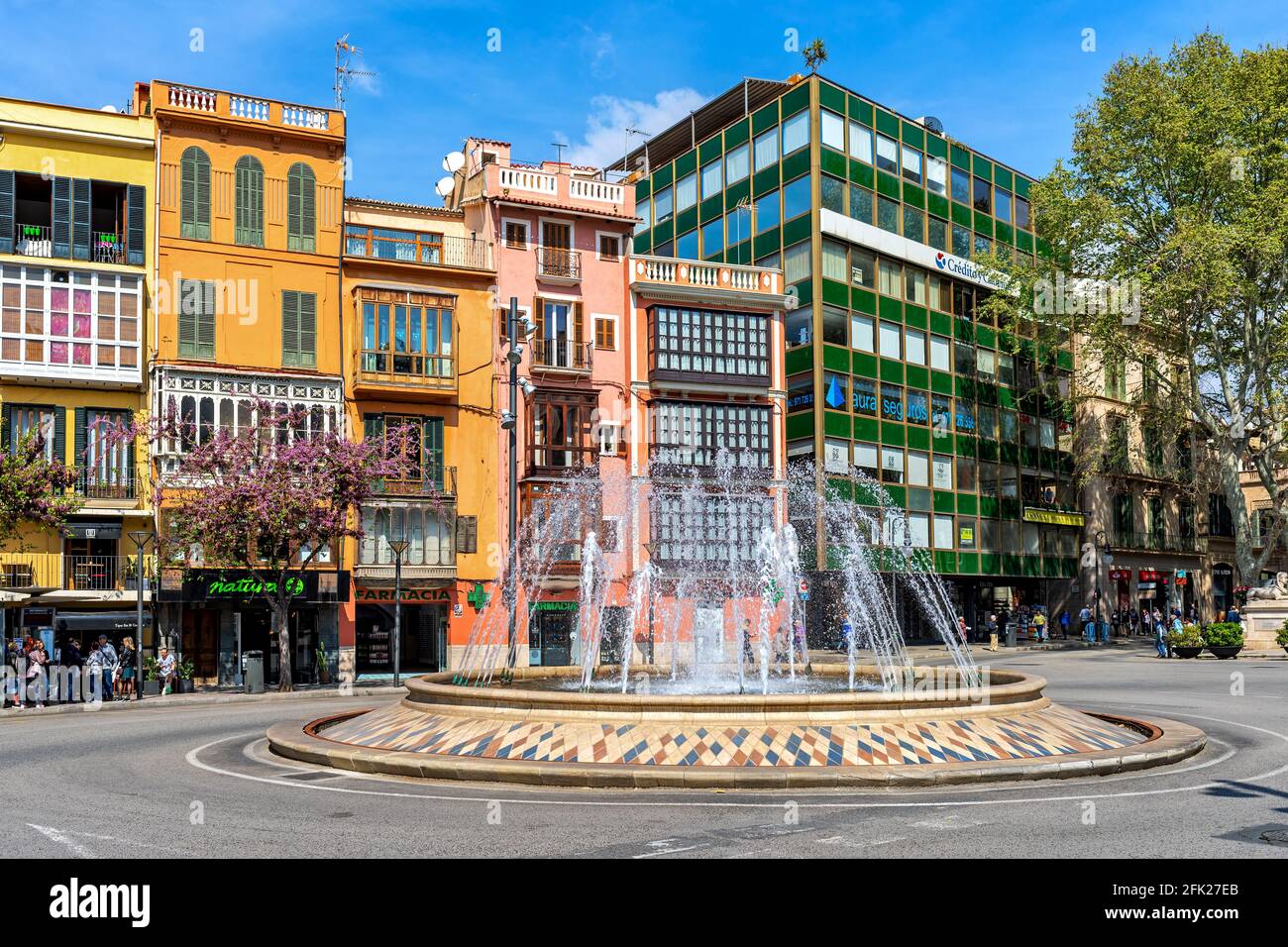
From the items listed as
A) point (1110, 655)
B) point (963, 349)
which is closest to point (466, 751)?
point (1110, 655)

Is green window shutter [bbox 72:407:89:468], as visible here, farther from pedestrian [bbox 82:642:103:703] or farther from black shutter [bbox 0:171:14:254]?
pedestrian [bbox 82:642:103:703]

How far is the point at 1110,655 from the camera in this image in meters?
44.4

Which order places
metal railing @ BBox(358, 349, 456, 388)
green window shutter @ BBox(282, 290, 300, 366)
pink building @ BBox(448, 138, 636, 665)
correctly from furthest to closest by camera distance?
pink building @ BBox(448, 138, 636, 665), metal railing @ BBox(358, 349, 456, 388), green window shutter @ BBox(282, 290, 300, 366)

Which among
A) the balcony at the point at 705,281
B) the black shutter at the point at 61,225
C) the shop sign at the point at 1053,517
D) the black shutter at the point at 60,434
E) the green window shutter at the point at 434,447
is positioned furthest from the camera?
the shop sign at the point at 1053,517

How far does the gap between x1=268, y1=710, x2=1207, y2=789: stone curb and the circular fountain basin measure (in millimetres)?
16

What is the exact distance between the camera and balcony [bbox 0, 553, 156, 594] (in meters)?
34.8

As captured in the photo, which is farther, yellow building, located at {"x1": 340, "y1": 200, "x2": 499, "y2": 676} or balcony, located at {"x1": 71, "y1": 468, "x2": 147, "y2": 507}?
yellow building, located at {"x1": 340, "y1": 200, "x2": 499, "y2": 676}

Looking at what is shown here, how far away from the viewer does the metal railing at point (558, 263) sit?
148 feet

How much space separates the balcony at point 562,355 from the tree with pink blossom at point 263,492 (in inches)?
312

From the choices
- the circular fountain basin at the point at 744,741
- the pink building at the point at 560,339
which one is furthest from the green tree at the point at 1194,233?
the circular fountain basin at the point at 744,741

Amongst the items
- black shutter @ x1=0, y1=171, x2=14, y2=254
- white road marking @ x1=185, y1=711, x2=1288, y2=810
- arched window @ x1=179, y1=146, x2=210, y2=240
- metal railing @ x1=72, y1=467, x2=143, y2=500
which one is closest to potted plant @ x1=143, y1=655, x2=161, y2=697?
metal railing @ x1=72, y1=467, x2=143, y2=500

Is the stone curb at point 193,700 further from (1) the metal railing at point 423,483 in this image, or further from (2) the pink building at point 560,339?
(2) the pink building at point 560,339

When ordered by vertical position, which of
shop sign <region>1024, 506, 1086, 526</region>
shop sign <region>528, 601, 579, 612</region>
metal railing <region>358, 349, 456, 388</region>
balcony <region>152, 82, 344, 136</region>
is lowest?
shop sign <region>528, 601, 579, 612</region>
